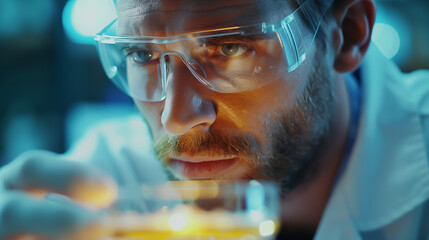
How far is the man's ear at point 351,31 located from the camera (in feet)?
5.01

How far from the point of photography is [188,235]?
91 cm

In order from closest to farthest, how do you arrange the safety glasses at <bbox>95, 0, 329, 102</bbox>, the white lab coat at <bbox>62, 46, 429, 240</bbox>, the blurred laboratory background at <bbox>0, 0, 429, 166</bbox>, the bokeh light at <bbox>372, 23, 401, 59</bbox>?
the safety glasses at <bbox>95, 0, 329, 102</bbox>
the white lab coat at <bbox>62, 46, 429, 240</bbox>
the blurred laboratory background at <bbox>0, 0, 429, 166</bbox>
the bokeh light at <bbox>372, 23, 401, 59</bbox>

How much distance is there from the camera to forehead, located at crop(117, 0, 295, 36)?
1131 millimetres

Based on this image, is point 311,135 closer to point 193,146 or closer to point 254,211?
point 193,146

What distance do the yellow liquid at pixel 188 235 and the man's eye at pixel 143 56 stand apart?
594 millimetres

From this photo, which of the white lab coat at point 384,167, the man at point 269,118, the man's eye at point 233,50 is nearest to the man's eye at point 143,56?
the man at point 269,118

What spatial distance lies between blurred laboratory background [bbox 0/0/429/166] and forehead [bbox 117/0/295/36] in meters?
2.75

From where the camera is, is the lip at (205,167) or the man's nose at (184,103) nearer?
the man's nose at (184,103)

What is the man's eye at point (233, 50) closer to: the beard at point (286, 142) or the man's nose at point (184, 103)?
the man's nose at point (184, 103)

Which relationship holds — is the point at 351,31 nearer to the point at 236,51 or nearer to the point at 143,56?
the point at 236,51

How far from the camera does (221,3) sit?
3.72 feet

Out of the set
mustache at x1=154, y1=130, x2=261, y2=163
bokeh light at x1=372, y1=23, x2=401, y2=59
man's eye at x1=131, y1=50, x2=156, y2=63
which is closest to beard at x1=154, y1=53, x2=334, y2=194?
mustache at x1=154, y1=130, x2=261, y2=163

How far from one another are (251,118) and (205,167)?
21cm

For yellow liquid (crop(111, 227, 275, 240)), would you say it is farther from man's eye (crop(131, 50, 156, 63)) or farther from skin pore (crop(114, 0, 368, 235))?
man's eye (crop(131, 50, 156, 63))
